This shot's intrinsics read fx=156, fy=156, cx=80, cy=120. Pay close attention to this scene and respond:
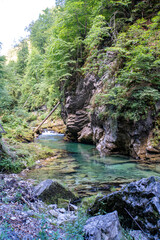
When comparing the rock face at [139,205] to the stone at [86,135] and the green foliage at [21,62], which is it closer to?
the stone at [86,135]

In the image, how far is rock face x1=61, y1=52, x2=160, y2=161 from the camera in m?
7.89

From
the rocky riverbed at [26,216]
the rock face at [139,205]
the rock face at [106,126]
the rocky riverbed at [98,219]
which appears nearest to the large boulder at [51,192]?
the rocky riverbed at [26,216]

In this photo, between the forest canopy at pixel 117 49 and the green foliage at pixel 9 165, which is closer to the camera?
the green foliage at pixel 9 165

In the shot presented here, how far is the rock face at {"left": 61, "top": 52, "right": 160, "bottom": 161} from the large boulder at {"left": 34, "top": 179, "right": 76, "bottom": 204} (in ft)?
16.7

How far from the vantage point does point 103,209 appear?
2.75 meters

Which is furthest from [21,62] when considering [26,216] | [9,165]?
[26,216]

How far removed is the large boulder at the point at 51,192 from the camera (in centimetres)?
361

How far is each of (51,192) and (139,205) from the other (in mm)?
2089

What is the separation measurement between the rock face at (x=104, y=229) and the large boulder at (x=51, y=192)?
5.46 ft

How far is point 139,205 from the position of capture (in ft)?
8.11

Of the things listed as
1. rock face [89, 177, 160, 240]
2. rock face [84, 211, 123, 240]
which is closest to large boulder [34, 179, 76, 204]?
rock face [89, 177, 160, 240]

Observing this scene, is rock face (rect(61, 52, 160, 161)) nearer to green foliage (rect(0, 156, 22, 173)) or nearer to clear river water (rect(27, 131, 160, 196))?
clear river water (rect(27, 131, 160, 196))

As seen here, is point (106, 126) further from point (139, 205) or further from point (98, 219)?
point (98, 219)

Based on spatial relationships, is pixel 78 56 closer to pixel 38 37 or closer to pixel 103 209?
pixel 103 209
